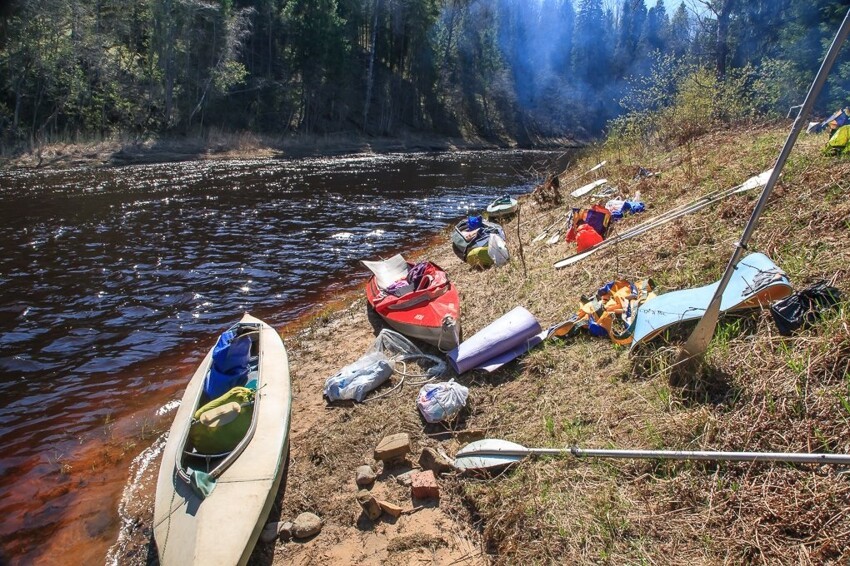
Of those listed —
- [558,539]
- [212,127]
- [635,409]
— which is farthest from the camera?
[212,127]

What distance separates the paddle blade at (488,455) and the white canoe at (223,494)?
149 centimetres

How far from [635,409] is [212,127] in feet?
107

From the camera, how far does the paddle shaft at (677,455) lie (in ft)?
8.18

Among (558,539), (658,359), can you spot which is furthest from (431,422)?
(658,359)

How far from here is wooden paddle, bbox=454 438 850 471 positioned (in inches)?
100

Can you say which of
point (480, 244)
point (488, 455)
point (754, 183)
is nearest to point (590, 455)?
point (488, 455)

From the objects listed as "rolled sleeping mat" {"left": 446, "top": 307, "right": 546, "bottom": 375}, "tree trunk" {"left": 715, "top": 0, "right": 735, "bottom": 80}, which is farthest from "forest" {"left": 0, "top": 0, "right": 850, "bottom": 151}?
"rolled sleeping mat" {"left": 446, "top": 307, "right": 546, "bottom": 375}

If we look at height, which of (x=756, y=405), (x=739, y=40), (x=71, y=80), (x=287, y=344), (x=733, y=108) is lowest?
(x=287, y=344)

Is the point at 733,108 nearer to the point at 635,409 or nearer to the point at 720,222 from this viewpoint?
the point at 720,222

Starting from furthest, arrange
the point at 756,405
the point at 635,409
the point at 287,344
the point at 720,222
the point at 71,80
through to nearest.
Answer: the point at 71,80 → the point at 287,344 → the point at 720,222 → the point at 635,409 → the point at 756,405

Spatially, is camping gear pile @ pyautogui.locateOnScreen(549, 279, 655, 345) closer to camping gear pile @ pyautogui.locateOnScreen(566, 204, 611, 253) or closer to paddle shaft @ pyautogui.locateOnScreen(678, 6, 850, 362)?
→ paddle shaft @ pyautogui.locateOnScreen(678, 6, 850, 362)

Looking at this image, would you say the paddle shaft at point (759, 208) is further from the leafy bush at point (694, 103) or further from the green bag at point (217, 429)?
the leafy bush at point (694, 103)

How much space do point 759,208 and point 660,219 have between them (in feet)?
12.9

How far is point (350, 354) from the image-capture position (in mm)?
6223
